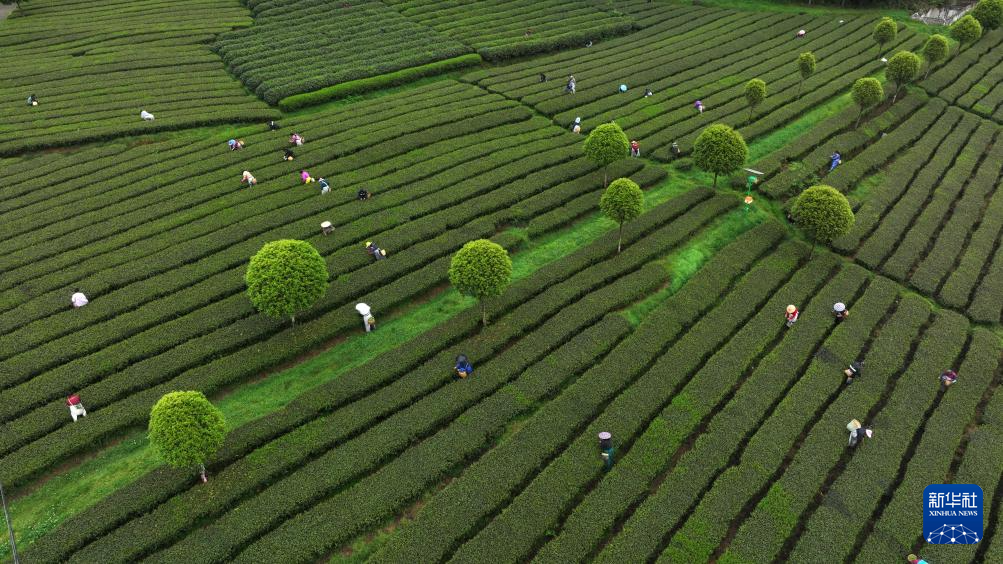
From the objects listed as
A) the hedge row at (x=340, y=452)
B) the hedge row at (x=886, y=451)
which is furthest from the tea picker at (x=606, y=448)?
the hedge row at (x=886, y=451)

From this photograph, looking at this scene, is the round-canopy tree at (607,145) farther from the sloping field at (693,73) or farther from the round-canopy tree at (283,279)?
the round-canopy tree at (283,279)

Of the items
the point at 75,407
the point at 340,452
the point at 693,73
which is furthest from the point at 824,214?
the point at 75,407

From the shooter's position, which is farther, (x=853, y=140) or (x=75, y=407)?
(x=853, y=140)

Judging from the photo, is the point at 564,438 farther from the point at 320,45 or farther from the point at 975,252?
the point at 320,45

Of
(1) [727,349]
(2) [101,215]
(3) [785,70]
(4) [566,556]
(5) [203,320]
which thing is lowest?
(4) [566,556]

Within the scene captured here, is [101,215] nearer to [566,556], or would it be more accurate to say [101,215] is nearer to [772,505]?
[566,556]

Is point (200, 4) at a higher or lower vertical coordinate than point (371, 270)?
higher

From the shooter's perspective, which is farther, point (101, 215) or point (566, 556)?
point (101, 215)

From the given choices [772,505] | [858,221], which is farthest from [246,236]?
[858,221]
